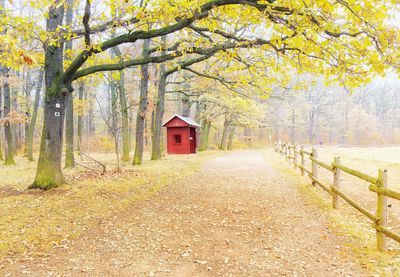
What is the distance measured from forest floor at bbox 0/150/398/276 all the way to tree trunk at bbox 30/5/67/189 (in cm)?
256

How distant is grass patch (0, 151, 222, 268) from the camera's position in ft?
16.7

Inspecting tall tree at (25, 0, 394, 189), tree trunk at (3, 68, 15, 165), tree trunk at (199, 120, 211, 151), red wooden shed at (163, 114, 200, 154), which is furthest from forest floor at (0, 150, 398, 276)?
tree trunk at (199, 120, 211, 151)

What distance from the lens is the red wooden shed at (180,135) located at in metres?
24.9

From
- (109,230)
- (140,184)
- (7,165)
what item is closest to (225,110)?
(7,165)

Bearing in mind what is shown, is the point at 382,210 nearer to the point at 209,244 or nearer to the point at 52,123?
the point at 209,244

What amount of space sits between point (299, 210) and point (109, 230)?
4327 millimetres

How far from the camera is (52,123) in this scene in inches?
330

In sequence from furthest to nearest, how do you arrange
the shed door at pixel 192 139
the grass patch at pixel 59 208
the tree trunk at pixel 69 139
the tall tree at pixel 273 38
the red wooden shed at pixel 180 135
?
1. the shed door at pixel 192 139
2. the red wooden shed at pixel 180 135
3. the tree trunk at pixel 69 139
4. the tall tree at pixel 273 38
5. the grass patch at pixel 59 208

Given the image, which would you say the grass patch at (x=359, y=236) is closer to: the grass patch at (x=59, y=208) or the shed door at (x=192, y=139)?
the grass patch at (x=59, y=208)

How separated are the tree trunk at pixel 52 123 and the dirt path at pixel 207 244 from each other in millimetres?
2743

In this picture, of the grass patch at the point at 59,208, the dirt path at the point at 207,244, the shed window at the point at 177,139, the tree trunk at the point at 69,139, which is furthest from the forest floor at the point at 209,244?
the shed window at the point at 177,139

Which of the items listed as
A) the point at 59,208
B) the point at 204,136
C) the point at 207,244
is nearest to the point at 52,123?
the point at 59,208

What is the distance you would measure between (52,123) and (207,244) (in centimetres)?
575

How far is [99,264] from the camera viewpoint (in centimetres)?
441
